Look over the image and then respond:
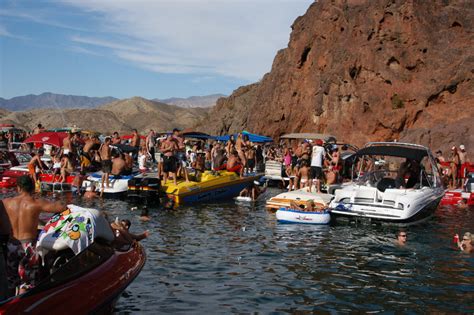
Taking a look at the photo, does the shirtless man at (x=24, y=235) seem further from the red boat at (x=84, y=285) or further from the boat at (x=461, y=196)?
the boat at (x=461, y=196)

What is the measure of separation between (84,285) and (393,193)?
9829 millimetres

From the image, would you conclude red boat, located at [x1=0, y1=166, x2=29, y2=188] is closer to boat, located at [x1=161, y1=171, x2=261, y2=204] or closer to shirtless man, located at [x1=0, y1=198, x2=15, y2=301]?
boat, located at [x1=161, y1=171, x2=261, y2=204]

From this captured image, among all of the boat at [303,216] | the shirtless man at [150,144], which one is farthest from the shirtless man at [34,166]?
the boat at [303,216]

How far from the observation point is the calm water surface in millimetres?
8742

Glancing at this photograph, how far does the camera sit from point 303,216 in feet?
49.7

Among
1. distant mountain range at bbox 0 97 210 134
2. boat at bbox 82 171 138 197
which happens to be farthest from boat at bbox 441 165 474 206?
distant mountain range at bbox 0 97 210 134

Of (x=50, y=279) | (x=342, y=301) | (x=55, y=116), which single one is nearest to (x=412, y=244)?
(x=342, y=301)

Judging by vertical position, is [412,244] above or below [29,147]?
below

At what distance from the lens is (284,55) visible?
182 ft

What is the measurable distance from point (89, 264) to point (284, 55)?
4982 centimetres

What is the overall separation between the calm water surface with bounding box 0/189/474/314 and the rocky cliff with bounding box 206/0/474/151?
18.5 metres

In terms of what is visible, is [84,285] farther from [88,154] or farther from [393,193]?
[88,154]

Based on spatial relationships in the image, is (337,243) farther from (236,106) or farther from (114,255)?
(236,106)

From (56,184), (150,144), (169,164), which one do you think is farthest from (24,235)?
(150,144)
